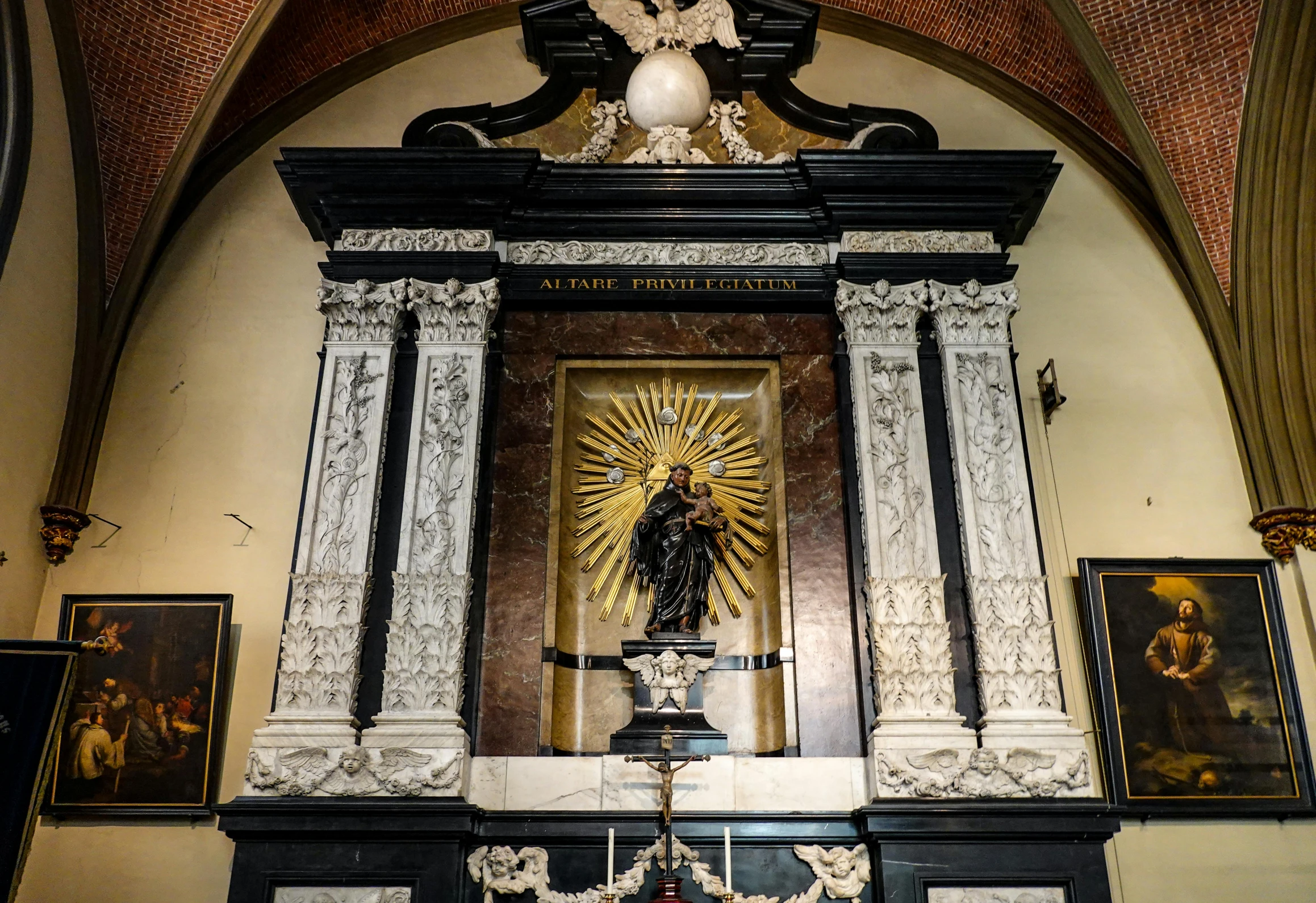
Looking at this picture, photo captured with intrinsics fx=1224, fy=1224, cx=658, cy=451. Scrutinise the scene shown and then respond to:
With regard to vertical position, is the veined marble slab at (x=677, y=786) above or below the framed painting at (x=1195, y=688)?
below

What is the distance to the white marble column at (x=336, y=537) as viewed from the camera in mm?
7238

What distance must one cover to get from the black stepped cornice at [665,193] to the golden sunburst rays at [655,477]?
127 centimetres

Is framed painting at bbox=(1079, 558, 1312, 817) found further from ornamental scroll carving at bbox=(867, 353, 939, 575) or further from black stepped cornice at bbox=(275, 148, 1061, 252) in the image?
black stepped cornice at bbox=(275, 148, 1061, 252)

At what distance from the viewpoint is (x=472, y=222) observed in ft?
28.8

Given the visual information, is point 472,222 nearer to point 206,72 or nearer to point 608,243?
point 608,243

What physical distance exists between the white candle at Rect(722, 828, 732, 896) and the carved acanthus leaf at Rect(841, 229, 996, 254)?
4081 mm

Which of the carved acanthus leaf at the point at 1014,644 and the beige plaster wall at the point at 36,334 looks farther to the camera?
the beige plaster wall at the point at 36,334

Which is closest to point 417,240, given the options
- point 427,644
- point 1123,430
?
point 427,644

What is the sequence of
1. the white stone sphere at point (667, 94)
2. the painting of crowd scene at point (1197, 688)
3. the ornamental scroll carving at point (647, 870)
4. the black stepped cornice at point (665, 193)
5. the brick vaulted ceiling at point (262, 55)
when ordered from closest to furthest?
the ornamental scroll carving at point (647, 870), the painting of crowd scene at point (1197, 688), the black stepped cornice at point (665, 193), the brick vaulted ceiling at point (262, 55), the white stone sphere at point (667, 94)

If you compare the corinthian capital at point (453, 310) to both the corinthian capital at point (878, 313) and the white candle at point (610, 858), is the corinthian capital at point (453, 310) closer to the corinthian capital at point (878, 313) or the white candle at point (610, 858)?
the corinthian capital at point (878, 313)

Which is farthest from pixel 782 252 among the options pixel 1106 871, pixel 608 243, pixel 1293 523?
pixel 1106 871

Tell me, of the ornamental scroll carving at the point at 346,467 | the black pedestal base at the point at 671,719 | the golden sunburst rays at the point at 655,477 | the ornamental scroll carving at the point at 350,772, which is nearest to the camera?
the ornamental scroll carving at the point at 350,772

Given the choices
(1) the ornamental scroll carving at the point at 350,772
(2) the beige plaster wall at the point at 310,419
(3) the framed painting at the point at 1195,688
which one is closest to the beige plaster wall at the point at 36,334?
(2) the beige plaster wall at the point at 310,419

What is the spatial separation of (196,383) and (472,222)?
243 centimetres
